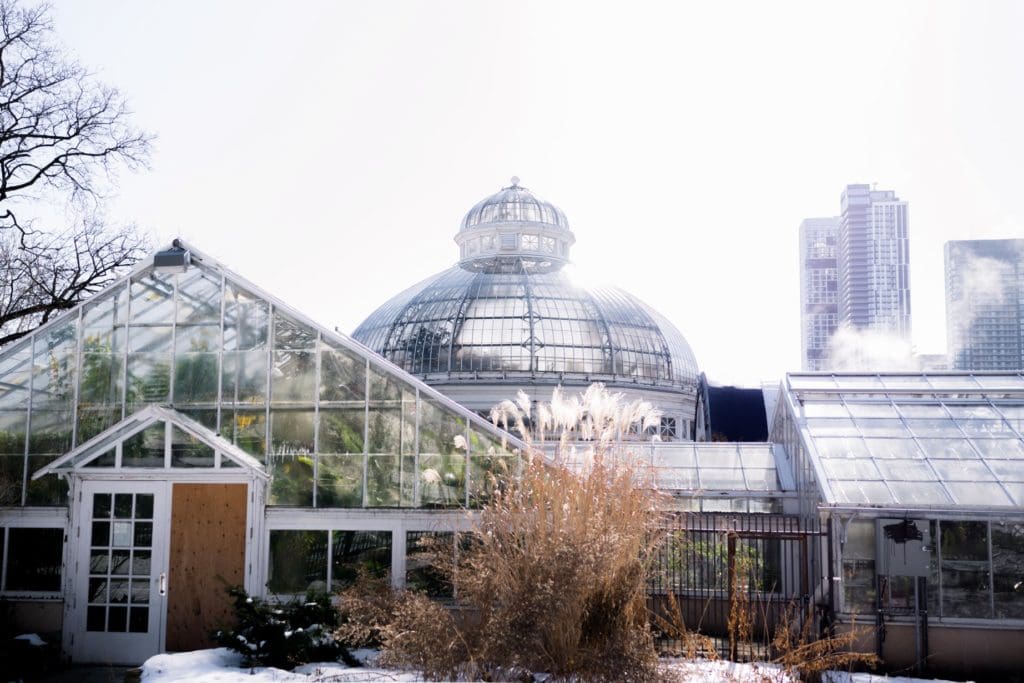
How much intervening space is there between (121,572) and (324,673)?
14.6 feet

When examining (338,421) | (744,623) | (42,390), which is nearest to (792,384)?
(338,421)

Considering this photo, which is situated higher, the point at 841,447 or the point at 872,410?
the point at 872,410

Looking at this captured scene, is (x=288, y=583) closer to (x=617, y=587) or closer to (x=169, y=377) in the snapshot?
(x=169, y=377)

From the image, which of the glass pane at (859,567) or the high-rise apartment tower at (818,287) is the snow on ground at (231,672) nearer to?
the glass pane at (859,567)

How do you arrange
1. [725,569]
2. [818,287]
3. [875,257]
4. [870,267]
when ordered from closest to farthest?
1. [725,569]
2. [875,257]
3. [870,267]
4. [818,287]

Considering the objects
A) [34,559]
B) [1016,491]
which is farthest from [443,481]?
[1016,491]

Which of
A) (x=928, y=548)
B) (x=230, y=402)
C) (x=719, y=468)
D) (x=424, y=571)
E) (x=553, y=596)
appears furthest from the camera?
(x=719, y=468)

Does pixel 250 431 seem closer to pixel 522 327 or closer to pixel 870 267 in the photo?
pixel 522 327

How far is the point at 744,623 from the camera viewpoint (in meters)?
8.09

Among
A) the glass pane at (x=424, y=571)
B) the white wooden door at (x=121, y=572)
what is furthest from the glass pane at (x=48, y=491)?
the glass pane at (x=424, y=571)

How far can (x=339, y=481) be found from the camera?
521 inches

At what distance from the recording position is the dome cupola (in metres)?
36.4

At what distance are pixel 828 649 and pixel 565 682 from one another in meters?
2.75

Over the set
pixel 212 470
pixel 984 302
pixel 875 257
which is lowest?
pixel 212 470
